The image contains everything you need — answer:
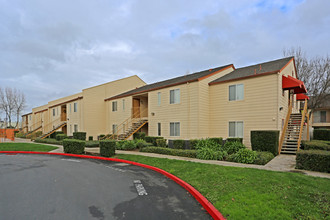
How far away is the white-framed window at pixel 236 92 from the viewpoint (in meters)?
15.2

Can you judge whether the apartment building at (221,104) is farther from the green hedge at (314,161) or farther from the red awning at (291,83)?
the green hedge at (314,161)

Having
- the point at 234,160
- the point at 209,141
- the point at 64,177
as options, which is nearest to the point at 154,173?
the point at 64,177

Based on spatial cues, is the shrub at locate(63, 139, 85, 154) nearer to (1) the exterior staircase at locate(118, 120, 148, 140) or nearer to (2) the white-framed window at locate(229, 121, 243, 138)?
(1) the exterior staircase at locate(118, 120, 148, 140)

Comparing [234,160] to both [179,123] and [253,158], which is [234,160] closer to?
[253,158]

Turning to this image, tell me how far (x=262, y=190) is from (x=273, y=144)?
7.39 metres

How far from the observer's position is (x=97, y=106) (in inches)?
998

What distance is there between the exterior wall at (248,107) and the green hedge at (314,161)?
18.9 ft

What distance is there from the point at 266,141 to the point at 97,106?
2063cm

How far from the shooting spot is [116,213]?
4469 millimetres

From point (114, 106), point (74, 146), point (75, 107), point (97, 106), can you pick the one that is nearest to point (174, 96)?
point (74, 146)

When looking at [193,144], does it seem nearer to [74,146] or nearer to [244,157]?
[244,157]

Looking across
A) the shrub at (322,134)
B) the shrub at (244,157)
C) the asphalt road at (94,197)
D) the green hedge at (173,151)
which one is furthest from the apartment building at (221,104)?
the asphalt road at (94,197)

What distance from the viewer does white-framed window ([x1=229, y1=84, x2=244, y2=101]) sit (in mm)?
15196

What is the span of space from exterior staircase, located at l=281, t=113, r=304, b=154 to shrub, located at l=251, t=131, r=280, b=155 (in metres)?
1.45
